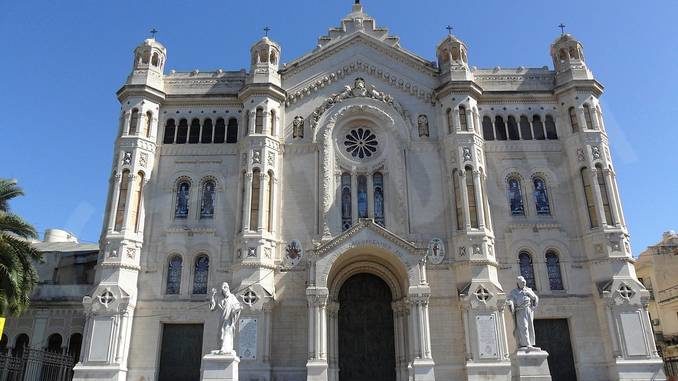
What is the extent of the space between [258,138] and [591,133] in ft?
58.0

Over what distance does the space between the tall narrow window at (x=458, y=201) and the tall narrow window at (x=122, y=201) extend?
16744mm

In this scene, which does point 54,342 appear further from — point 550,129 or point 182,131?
point 550,129

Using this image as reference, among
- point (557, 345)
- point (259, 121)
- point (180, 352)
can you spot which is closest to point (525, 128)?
point (557, 345)

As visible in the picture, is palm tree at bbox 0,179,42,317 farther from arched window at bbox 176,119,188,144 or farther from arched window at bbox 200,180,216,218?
arched window at bbox 176,119,188,144

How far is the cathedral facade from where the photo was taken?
2528 cm

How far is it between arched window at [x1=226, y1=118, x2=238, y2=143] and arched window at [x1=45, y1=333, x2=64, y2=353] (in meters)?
13.6

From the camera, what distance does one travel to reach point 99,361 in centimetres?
2444

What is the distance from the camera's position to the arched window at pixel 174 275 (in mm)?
27203

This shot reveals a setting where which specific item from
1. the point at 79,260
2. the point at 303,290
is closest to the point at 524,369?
the point at 303,290

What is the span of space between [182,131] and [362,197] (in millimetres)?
10797

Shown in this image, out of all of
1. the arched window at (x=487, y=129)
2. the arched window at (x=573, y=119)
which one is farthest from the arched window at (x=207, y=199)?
the arched window at (x=573, y=119)

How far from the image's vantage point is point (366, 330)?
27078 millimetres

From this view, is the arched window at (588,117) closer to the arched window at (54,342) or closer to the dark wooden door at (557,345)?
the dark wooden door at (557,345)

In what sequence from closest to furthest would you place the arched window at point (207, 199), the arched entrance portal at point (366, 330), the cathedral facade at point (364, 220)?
the cathedral facade at point (364, 220) < the arched entrance portal at point (366, 330) < the arched window at point (207, 199)
